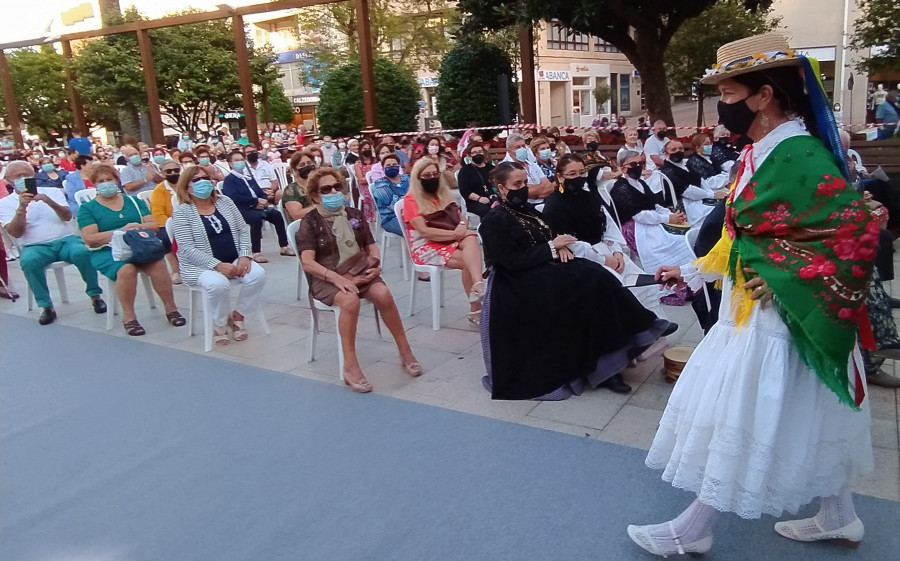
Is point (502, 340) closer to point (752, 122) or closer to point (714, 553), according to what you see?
point (714, 553)

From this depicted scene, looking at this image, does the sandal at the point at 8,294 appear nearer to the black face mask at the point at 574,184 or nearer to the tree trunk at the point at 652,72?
the black face mask at the point at 574,184

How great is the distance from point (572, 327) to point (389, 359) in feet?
4.91

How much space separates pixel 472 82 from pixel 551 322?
10.9 metres

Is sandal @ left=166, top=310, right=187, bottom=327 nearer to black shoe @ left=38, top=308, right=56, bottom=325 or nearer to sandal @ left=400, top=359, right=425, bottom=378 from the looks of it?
black shoe @ left=38, top=308, right=56, bottom=325

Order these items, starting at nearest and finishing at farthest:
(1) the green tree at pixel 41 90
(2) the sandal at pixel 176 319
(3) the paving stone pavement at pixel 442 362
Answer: (3) the paving stone pavement at pixel 442 362 < (2) the sandal at pixel 176 319 < (1) the green tree at pixel 41 90

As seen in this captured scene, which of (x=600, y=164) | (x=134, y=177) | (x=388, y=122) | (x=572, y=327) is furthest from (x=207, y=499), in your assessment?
(x=388, y=122)

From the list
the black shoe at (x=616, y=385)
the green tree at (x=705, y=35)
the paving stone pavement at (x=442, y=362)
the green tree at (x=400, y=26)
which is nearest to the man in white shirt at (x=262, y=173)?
the paving stone pavement at (x=442, y=362)

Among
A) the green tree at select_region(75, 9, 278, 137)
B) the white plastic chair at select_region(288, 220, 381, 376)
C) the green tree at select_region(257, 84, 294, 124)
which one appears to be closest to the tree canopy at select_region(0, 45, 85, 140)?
the green tree at select_region(75, 9, 278, 137)

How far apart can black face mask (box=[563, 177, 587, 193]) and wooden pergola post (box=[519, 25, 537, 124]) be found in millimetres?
10089

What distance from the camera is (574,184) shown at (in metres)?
4.20

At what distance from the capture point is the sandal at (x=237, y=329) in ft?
17.7

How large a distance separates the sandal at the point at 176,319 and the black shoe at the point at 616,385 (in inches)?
148

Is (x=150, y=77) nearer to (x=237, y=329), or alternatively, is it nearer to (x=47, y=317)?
(x=47, y=317)

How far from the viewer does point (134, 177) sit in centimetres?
935
